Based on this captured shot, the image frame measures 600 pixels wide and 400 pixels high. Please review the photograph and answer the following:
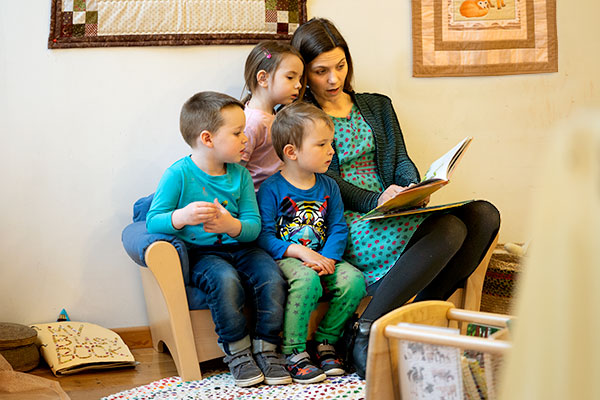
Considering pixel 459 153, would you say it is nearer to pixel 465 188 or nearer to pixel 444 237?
pixel 444 237

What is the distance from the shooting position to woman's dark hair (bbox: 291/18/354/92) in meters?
2.08

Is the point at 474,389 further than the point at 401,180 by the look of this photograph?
No

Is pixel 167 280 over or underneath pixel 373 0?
underneath

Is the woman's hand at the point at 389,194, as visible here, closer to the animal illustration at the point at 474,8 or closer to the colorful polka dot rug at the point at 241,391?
the colorful polka dot rug at the point at 241,391

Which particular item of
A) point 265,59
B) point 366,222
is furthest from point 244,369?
point 265,59

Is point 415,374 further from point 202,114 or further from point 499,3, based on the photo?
point 499,3

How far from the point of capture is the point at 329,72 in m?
2.12

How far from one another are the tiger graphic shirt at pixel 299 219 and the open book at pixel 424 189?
14cm

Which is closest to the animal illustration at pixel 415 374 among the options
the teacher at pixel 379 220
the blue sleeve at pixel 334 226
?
the teacher at pixel 379 220

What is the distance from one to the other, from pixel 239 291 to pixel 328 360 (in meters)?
0.33

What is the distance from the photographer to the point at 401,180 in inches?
83.6

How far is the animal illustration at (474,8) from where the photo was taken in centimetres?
236

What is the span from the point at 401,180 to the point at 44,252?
1270 millimetres

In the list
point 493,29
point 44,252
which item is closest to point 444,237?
point 493,29
